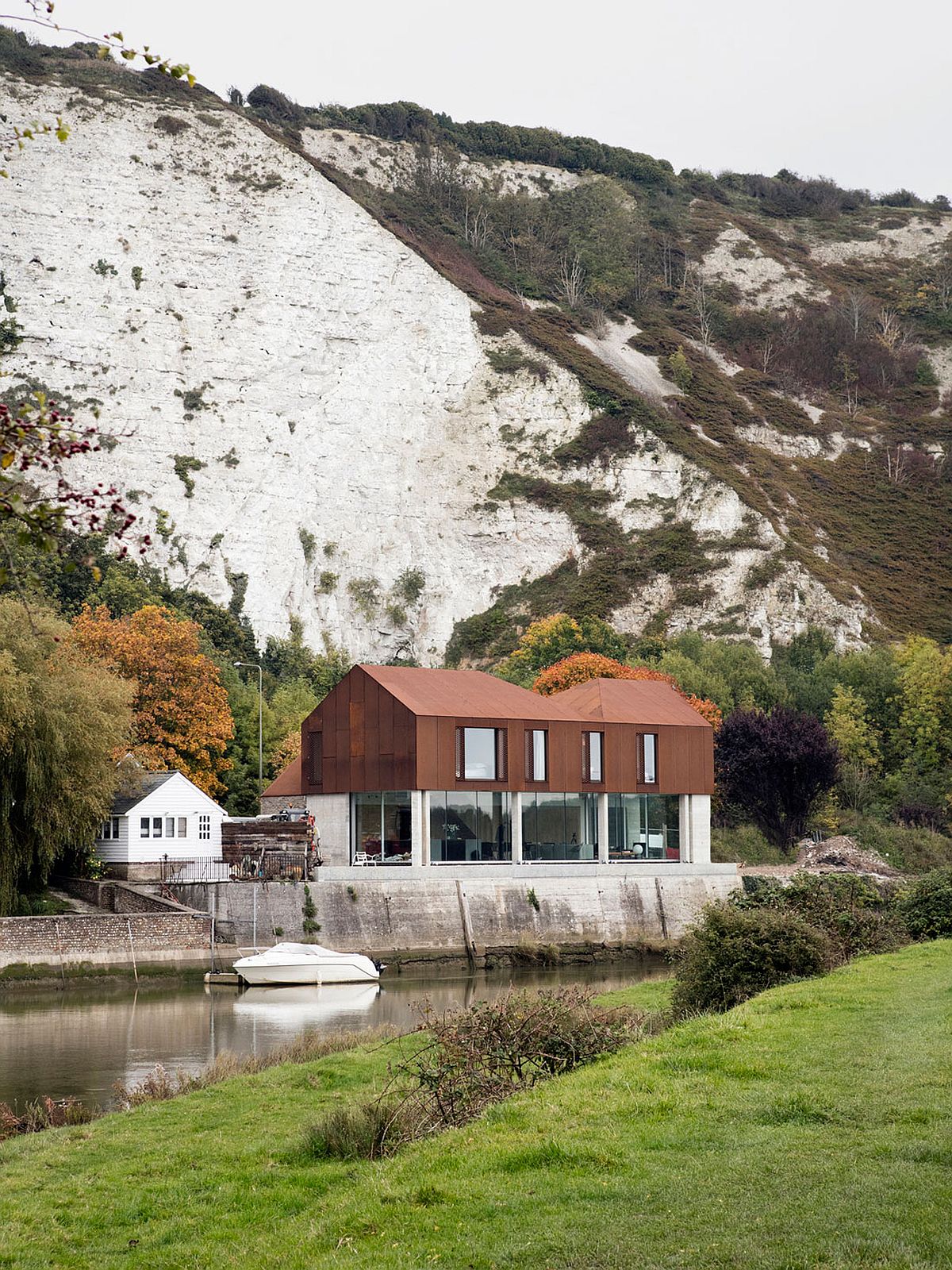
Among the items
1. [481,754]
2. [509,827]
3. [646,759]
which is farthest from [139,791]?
[646,759]

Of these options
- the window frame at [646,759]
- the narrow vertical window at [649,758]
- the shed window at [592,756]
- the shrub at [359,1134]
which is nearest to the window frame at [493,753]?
the shed window at [592,756]

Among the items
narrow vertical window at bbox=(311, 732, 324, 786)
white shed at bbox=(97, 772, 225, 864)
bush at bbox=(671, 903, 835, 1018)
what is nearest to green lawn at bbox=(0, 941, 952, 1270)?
bush at bbox=(671, 903, 835, 1018)

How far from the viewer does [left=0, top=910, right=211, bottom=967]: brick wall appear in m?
39.5

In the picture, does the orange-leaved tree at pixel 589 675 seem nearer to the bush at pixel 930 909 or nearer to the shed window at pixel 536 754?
the shed window at pixel 536 754

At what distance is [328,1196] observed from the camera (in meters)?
11.3

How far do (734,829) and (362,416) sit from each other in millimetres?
49691

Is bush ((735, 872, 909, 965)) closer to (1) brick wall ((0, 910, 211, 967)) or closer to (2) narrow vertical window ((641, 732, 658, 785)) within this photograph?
(1) brick wall ((0, 910, 211, 967))

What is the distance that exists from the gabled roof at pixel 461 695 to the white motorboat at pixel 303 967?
12.5m

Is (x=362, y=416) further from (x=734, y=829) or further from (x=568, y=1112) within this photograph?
(x=568, y=1112)

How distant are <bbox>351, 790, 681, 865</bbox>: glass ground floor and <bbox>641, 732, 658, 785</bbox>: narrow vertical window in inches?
33.3

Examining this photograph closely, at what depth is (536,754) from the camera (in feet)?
182

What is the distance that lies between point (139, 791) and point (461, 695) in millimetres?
12906

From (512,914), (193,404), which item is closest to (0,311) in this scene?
(193,404)

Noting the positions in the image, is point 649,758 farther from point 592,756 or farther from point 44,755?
point 44,755
